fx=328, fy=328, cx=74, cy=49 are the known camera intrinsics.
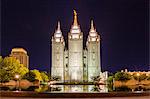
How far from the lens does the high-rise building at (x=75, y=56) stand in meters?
51.1

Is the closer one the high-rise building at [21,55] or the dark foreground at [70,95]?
the dark foreground at [70,95]

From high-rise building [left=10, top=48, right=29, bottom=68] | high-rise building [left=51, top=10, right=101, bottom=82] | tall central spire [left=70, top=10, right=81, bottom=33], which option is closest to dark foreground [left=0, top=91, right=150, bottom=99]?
high-rise building [left=51, top=10, right=101, bottom=82]

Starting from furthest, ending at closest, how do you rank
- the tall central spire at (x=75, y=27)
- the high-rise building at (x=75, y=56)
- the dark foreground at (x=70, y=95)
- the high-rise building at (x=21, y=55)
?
the high-rise building at (x=21, y=55), the tall central spire at (x=75, y=27), the high-rise building at (x=75, y=56), the dark foreground at (x=70, y=95)

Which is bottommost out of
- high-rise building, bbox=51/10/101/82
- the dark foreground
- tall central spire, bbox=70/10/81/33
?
the dark foreground

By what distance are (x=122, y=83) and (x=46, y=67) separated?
39.8 metres

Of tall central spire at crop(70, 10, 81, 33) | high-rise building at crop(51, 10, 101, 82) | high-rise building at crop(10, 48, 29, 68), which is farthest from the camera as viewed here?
high-rise building at crop(10, 48, 29, 68)

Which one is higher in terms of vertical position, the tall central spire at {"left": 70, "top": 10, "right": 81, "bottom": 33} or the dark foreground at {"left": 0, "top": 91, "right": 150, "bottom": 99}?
the tall central spire at {"left": 70, "top": 10, "right": 81, "bottom": 33}

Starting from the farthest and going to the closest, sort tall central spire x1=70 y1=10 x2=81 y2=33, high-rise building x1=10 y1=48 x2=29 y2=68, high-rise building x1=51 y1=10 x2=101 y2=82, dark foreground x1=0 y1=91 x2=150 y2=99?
high-rise building x1=10 y1=48 x2=29 y2=68
tall central spire x1=70 y1=10 x2=81 y2=33
high-rise building x1=51 y1=10 x2=101 y2=82
dark foreground x1=0 y1=91 x2=150 y2=99

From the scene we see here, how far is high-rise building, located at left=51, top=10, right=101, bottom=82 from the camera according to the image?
51094 millimetres

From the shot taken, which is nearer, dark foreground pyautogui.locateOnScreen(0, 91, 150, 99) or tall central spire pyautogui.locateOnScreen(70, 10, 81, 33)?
dark foreground pyautogui.locateOnScreen(0, 91, 150, 99)

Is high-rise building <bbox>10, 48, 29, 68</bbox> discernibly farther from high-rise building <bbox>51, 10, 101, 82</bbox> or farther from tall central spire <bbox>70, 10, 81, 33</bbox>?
tall central spire <bbox>70, 10, 81, 33</bbox>

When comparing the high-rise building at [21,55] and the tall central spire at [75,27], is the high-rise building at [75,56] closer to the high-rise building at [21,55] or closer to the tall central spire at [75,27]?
the tall central spire at [75,27]

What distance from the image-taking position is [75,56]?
2015 inches

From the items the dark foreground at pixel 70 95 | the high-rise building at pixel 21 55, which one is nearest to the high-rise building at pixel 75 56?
the high-rise building at pixel 21 55
